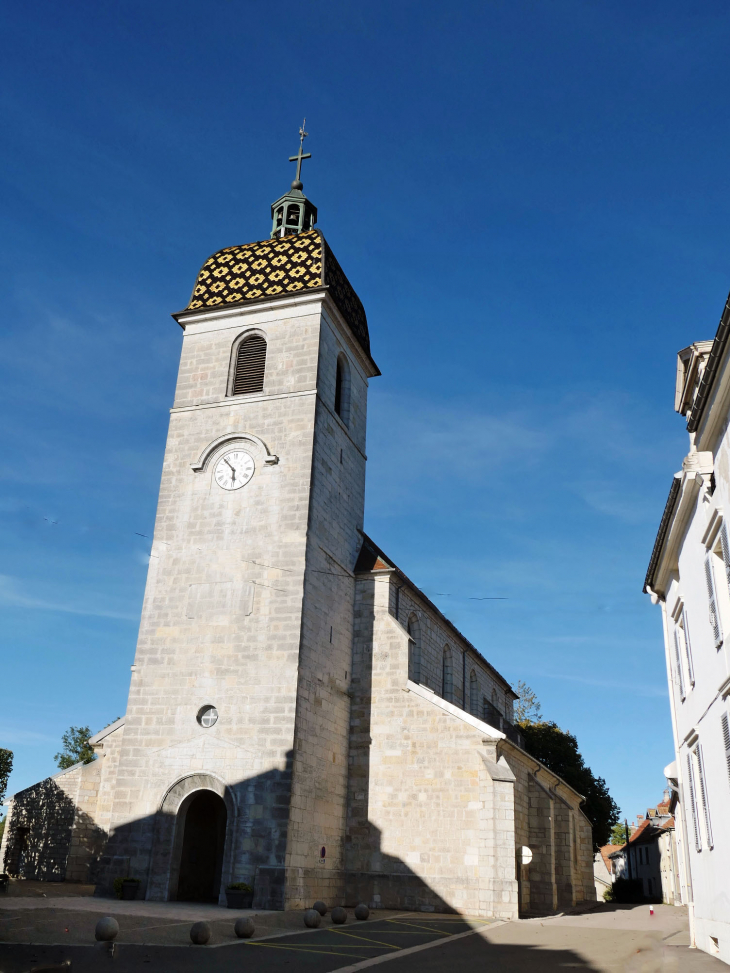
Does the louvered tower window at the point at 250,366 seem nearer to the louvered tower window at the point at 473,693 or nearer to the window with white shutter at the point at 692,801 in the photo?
the window with white shutter at the point at 692,801

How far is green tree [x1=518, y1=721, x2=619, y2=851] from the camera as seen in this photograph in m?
40.8

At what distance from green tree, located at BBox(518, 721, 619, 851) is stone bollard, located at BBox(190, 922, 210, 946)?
3046cm

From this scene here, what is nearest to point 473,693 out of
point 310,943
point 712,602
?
point 310,943

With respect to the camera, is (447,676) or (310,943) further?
(447,676)

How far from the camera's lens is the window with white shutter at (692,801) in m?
13.2

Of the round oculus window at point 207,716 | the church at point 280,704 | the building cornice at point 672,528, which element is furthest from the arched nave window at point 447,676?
the building cornice at point 672,528

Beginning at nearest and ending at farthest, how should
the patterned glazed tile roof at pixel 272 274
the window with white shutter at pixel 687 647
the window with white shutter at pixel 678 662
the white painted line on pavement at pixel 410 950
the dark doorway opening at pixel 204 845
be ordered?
the white painted line on pavement at pixel 410 950 < the window with white shutter at pixel 687 647 < the window with white shutter at pixel 678 662 < the dark doorway opening at pixel 204 845 < the patterned glazed tile roof at pixel 272 274

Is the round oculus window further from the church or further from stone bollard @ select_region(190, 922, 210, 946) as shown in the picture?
stone bollard @ select_region(190, 922, 210, 946)

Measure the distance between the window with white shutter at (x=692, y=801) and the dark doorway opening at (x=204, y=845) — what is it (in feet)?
37.7

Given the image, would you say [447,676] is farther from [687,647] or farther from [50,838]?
Answer: [687,647]

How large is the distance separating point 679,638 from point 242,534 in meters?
11.6

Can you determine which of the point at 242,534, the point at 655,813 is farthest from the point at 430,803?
the point at 655,813

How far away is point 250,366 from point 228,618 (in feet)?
26.0

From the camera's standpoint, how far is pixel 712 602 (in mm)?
11383
